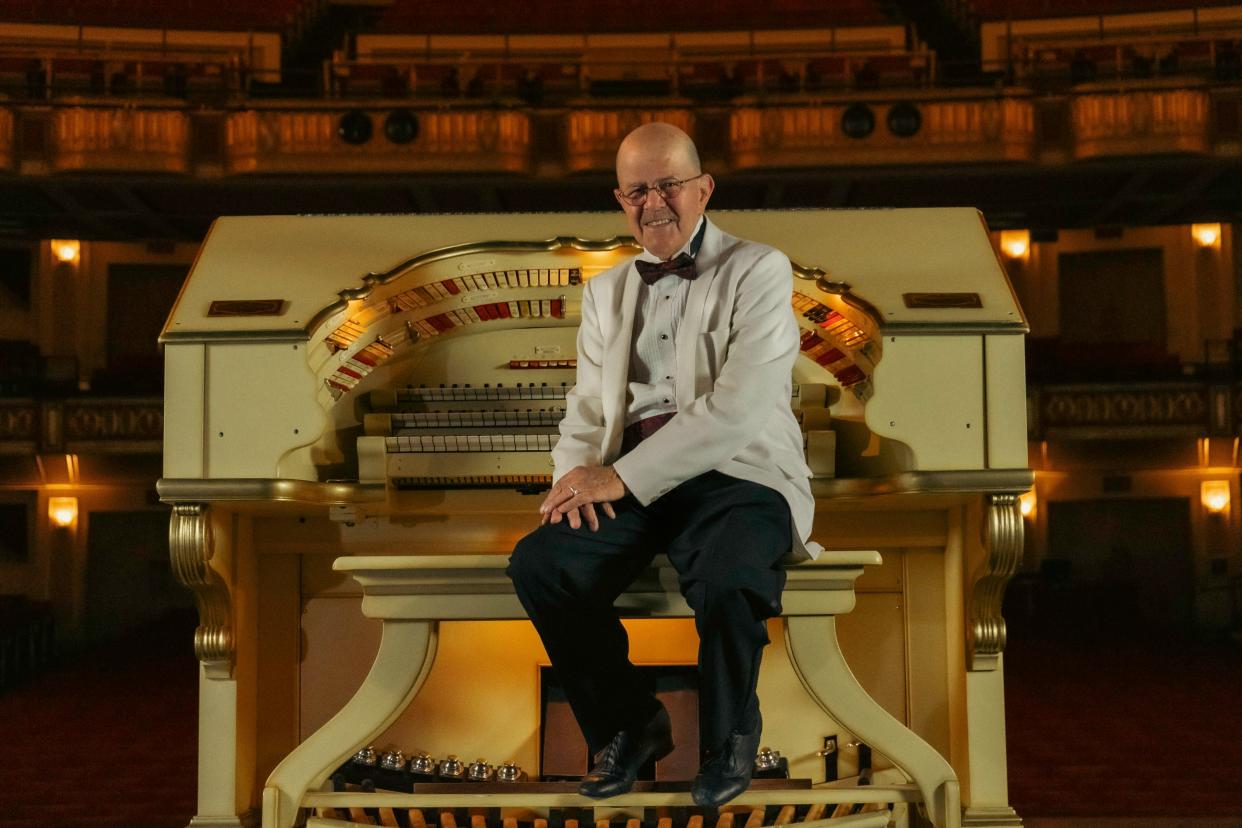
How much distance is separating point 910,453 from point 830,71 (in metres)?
11.0

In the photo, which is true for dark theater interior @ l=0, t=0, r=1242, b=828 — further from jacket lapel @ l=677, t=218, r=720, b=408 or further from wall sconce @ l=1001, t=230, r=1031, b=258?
jacket lapel @ l=677, t=218, r=720, b=408

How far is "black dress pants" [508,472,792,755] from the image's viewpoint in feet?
6.57

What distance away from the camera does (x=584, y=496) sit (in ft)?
6.89

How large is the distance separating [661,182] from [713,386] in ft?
1.15

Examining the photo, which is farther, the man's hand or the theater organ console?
the theater organ console

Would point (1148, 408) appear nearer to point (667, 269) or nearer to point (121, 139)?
point (121, 139)

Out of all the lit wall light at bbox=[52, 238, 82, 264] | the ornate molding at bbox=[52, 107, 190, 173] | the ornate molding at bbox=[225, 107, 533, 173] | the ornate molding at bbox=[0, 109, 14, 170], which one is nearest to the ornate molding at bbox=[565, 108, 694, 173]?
the ornate molding at bbox=[225, 107, 533, 173]

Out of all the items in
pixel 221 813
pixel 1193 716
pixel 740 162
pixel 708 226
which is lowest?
pixel 1193 716

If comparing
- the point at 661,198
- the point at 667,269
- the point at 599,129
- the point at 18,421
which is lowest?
the point at 667,269

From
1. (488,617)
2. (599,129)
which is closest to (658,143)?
(488,617)

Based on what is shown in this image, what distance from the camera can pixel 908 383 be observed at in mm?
2713

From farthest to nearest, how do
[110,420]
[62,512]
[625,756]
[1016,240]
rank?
[1016,240], [62,512], [110,420], [625,756]

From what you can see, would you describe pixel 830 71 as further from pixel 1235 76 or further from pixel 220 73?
pixel 220 73

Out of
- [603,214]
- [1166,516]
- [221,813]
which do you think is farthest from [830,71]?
[221,813]
